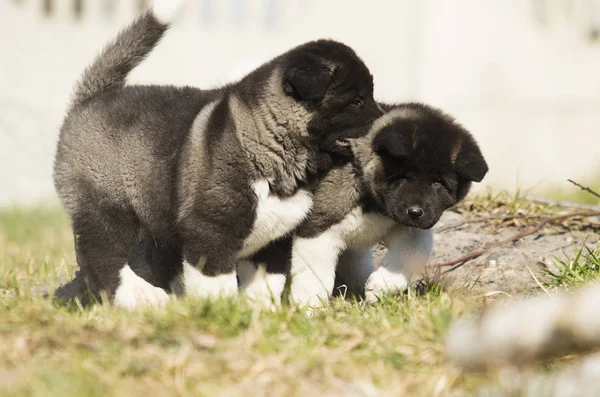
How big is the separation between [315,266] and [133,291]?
1.08 m

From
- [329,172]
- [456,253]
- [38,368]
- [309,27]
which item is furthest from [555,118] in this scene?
[38,368]

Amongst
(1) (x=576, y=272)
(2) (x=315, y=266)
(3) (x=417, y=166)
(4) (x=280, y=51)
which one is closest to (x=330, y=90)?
(3) (x=417, y=166)

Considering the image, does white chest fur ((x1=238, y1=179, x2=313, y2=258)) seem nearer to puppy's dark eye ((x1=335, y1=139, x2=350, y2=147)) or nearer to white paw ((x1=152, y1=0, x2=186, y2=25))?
puppy's dark eye ((x1=335, y1=139, x2=350, y2=147))

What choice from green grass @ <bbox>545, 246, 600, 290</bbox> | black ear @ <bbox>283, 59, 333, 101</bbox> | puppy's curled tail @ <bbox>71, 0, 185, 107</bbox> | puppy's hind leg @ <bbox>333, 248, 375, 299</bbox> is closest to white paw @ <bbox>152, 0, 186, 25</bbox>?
puppy's curled tail @ <bbox>71, 0, 185, 107</bbox>

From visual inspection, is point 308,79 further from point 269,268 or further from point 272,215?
point 269,268

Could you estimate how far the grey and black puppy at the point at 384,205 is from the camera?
16.0 feet

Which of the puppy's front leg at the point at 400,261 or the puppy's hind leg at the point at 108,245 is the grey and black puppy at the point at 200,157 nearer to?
the puppy's hind leg at the point at 108,245

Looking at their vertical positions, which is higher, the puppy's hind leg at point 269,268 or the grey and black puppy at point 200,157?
the grey and black puppy at point 200,157

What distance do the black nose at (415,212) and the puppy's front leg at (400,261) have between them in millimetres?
368

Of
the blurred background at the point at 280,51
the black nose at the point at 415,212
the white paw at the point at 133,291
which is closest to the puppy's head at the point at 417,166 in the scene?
the black nose at the point at 415,212

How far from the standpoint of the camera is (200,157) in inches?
188

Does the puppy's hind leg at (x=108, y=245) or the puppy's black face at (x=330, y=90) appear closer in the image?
the puppy's black face at (x=330, y=90)

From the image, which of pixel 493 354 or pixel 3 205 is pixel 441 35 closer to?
pixel 3 205

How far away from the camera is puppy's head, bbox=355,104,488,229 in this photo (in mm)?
4824
